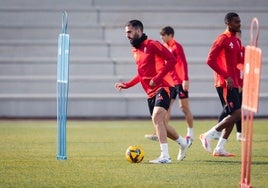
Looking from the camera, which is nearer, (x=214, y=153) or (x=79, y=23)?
(x=214, y=153)

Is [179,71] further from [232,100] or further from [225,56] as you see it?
[232,100]

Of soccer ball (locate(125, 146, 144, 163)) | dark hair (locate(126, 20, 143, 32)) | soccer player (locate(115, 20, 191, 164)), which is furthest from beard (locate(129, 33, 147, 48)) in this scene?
soccer ball (locate(125, 146, 144, 163))

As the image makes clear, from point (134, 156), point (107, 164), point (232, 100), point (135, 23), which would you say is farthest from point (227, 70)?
point (107, 164)

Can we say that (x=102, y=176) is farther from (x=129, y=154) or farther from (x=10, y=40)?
(x=10, y=40)

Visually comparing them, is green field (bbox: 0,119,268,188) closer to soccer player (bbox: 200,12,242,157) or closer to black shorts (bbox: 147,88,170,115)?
soccer player (bbox: 200,12,242,157)

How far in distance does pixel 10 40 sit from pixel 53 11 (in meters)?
1.91

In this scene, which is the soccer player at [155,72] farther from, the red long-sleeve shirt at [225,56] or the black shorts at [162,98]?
the red long-sleeve shirt at [225,56]

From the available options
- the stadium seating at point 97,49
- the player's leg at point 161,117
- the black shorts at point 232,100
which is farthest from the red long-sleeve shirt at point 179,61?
the stadium seating at point 97,49

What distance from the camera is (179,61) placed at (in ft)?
59.9

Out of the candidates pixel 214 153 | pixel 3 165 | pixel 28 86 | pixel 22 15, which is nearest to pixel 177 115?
pixel 28 86

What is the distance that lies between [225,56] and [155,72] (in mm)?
1629

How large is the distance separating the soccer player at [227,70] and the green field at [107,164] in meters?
0.48

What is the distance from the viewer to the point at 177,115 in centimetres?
2639

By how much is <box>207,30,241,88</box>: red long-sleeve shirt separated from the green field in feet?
4.11
